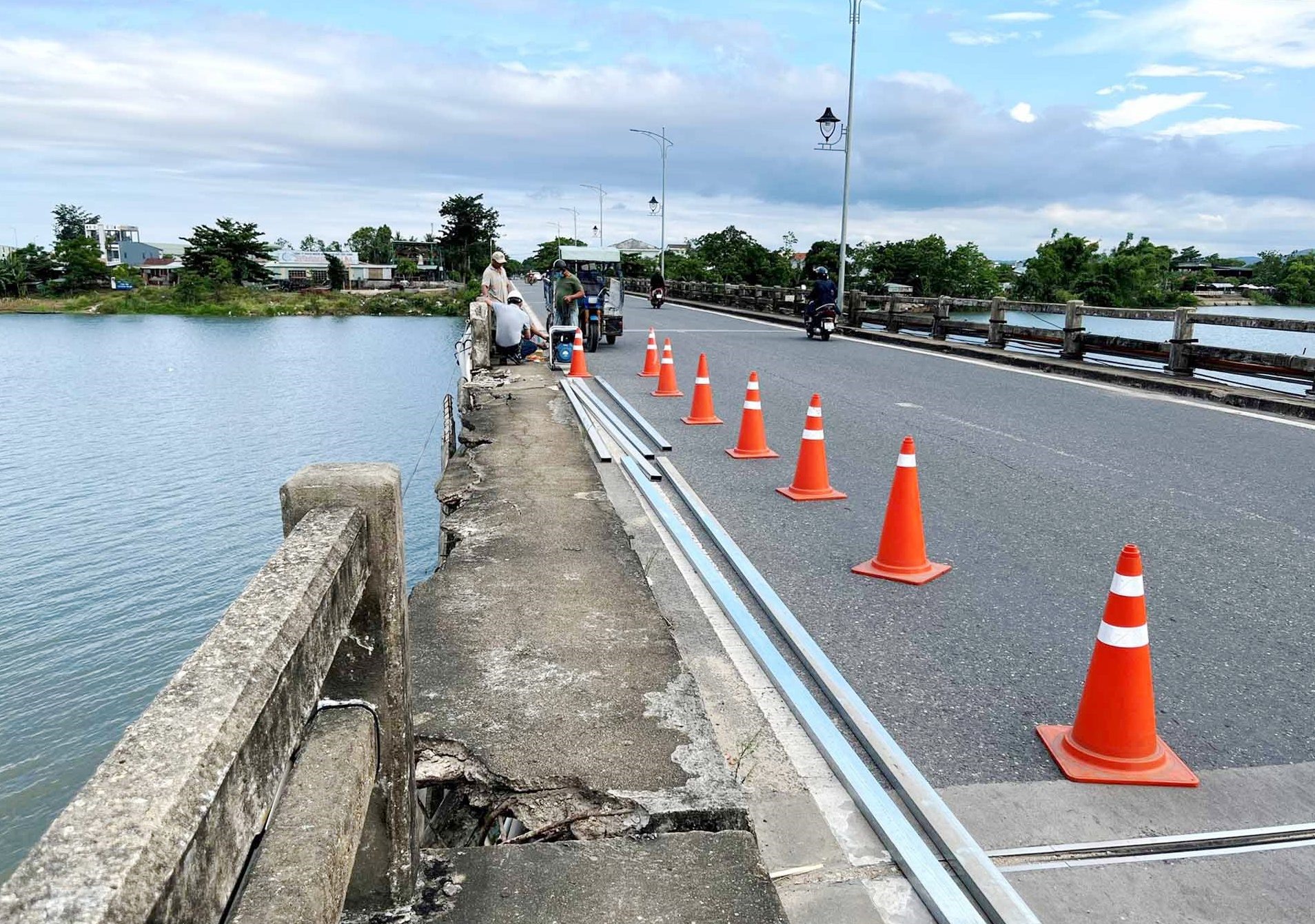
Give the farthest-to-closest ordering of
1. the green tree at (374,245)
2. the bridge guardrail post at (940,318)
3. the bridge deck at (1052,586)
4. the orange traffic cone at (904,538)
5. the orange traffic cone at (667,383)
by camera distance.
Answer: the green tree at (374,245) < the bridge guardrail post at (940,318) < the orange traffic cone at (667,383) < the orange traffic cone at (904,538) < the bridge deck at (1052,586)

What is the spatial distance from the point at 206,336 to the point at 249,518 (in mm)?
59123

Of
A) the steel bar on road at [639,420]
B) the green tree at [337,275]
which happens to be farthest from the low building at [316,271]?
the steel bar on road at [639,420]

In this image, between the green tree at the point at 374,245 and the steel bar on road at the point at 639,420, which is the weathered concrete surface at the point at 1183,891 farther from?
the green tree at the point at 374,245

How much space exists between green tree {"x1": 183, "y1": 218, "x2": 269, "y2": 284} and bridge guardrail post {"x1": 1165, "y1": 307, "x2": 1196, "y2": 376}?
115 metres

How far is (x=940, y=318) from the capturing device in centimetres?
2169

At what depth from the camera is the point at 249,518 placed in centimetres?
2133

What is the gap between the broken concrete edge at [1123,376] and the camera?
12055 mm

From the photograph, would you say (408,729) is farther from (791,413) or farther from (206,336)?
(206,336)

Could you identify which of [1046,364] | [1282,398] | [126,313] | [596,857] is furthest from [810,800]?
[126,313]

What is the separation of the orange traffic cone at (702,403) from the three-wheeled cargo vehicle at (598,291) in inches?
291

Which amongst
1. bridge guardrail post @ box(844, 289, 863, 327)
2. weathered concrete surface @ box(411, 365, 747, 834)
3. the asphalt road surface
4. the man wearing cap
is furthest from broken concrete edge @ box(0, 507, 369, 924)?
bridge guardrail post @ box(844, 289, 863, 327)

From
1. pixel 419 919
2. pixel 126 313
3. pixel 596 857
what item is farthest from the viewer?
pixel 126 313

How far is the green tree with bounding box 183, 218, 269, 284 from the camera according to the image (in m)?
114

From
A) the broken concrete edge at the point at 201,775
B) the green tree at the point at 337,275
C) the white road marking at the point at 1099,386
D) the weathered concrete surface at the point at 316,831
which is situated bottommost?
the white road marking at the point at 1099,386
